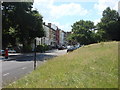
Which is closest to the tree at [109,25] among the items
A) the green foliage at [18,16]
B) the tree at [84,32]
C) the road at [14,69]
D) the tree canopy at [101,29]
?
the tree canopy at [101,29]

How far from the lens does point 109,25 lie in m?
97.7

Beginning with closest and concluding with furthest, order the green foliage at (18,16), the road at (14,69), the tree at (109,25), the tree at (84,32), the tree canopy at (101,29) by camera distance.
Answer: the road at (14,69), the green foliage at (18,16), the tree at (109,25), the tree canopy at (101,29), the tree at (84,32)

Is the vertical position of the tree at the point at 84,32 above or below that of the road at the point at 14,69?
above

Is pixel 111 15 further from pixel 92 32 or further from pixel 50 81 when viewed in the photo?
pixel 50 81

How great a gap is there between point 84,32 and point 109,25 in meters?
25.7

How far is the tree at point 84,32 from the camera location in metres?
118

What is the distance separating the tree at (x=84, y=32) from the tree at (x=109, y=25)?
47.6 feet

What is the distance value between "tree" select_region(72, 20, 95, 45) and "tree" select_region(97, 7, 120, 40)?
14510 mm

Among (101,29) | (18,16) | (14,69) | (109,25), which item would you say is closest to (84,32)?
(101,29)

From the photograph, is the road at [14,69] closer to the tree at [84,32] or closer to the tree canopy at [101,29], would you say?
the tree canopy at [101,29]

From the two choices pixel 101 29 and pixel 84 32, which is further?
pixel 84 32

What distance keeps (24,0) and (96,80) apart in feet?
Result: 145

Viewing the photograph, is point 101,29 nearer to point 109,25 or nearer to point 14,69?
point 109,25

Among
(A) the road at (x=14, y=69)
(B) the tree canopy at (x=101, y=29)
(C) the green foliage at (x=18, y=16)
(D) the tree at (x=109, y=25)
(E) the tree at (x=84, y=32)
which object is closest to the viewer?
(A) the road at (x=14, y=69)
